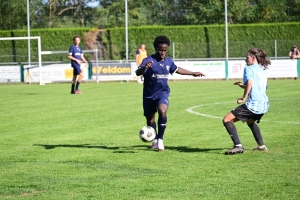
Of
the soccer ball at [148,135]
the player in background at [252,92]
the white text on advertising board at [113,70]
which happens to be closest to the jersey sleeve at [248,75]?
the player in background at [252,92]

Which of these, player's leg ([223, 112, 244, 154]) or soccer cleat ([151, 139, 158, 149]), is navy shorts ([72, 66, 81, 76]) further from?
player's leg ([223, 112, 244, 154])

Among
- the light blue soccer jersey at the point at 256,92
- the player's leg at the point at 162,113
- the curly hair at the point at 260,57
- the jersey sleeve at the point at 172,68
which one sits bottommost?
the player's leg at the point at 162,113

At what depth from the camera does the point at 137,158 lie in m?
9.12

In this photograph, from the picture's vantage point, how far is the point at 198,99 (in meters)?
20.0

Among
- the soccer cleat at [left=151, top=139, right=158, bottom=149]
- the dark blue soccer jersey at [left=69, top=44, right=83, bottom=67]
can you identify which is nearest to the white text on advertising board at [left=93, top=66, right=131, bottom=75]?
the dark blue soccer jersey at [left=69, top=44, right=83, bottom=67]

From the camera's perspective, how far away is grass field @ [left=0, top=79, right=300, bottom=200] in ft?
22.6

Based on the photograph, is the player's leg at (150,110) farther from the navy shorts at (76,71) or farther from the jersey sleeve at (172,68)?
the navy shorts at (76,71)

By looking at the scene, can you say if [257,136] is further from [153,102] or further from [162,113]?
[153,102]

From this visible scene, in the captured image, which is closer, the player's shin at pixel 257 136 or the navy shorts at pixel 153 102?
the player's shin at pixel 257 136

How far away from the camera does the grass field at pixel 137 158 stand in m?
6.88

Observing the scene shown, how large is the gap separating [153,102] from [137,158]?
1.35 metres

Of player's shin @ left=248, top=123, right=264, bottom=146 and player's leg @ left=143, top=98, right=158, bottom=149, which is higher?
player's leg @ left=143, top=98, right=158, bottom=149

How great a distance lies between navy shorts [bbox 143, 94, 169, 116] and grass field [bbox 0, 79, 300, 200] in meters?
0.61

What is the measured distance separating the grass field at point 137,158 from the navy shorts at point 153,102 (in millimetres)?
613
